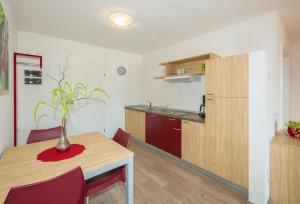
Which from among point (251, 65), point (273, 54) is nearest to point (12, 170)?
point (251, 65)

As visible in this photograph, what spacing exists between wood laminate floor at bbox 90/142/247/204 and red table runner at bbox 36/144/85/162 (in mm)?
784

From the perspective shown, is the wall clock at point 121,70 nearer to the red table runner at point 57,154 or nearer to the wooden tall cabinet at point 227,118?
the wooden tall cabinet at point 227,118

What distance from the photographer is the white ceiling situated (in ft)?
6.30

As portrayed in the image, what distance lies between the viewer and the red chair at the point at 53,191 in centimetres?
72

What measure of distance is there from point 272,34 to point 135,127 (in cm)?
325

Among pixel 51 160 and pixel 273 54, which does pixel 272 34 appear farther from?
pixel 51 160

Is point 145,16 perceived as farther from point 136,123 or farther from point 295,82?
point 295,82

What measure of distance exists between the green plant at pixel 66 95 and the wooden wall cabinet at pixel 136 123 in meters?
0.87

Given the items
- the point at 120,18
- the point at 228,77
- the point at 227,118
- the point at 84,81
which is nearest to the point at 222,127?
the point at 227,118

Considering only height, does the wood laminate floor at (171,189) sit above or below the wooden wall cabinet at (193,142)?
below

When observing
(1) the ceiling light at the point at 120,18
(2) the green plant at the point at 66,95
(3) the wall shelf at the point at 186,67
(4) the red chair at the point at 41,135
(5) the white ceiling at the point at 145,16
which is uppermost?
(5) the white ceiling at the point at 145,16

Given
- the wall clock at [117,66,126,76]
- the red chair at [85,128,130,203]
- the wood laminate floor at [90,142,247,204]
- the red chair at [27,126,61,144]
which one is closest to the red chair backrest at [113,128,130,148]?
the red chair at [85,128,130,203]

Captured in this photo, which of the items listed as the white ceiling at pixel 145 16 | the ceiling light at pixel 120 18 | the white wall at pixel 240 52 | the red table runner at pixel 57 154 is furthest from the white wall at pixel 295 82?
→ the red table runner at pixel 57 154

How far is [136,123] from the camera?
12.8 ft
